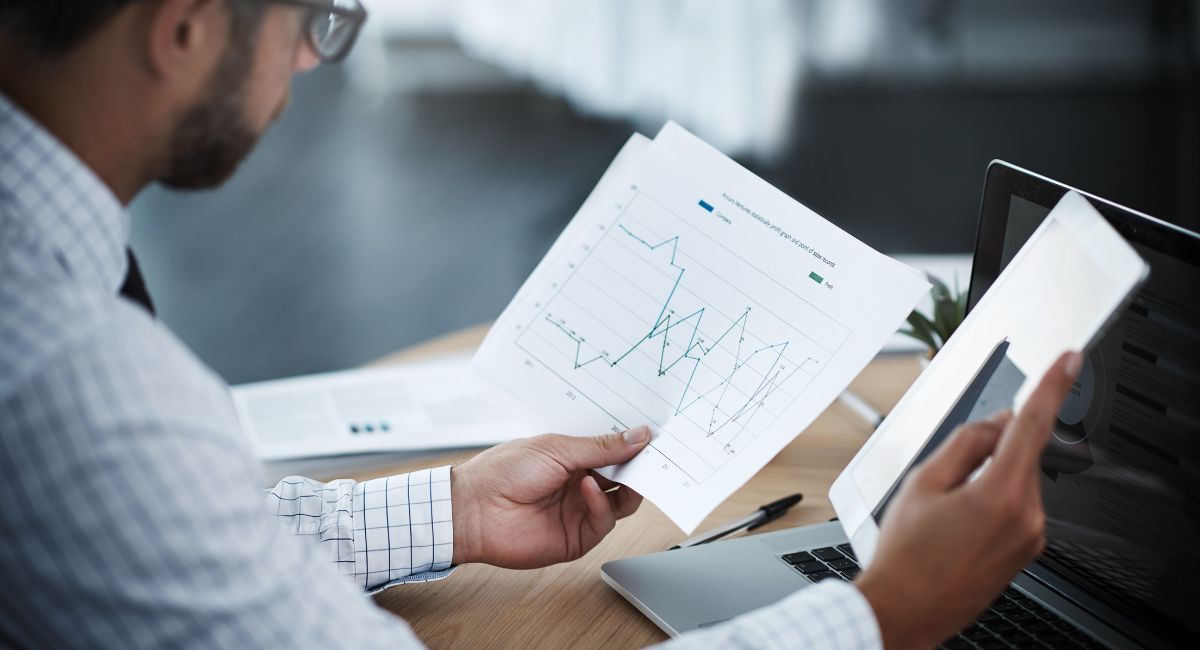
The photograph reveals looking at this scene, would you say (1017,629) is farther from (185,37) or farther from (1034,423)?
(185,37)

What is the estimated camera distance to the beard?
0.67m

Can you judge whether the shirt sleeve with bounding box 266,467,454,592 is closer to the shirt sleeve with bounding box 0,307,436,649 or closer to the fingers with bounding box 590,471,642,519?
the fingers with bounding box 590,471,642,519

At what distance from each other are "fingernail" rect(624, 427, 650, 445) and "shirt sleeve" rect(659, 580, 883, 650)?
0.74ft

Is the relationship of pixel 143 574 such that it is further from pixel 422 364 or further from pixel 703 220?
pixel 422 364

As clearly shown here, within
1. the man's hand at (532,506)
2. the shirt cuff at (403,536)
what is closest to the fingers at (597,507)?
the man's hand at (532,506)

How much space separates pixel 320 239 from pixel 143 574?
10.3ft

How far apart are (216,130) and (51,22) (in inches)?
4.5

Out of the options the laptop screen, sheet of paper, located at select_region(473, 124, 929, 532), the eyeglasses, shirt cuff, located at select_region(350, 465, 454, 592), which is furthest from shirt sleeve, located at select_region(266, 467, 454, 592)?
the laptop screen

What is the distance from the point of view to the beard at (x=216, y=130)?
667 mm

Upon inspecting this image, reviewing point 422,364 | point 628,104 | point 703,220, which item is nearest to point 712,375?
point 703,220

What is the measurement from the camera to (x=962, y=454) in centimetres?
65

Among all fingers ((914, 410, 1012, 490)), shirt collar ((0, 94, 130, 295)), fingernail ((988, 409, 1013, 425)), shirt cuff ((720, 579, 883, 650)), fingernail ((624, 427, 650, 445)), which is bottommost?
fingernail ((624, 427, 650, 445))

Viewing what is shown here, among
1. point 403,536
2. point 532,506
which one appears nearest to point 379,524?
point 403,536

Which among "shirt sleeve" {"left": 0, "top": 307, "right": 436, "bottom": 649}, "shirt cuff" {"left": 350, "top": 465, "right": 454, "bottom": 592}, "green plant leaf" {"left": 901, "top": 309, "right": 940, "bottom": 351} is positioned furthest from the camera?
"green plant leaf" {"left": 901, "top": 309, "right": 940, "bottom": 351}
